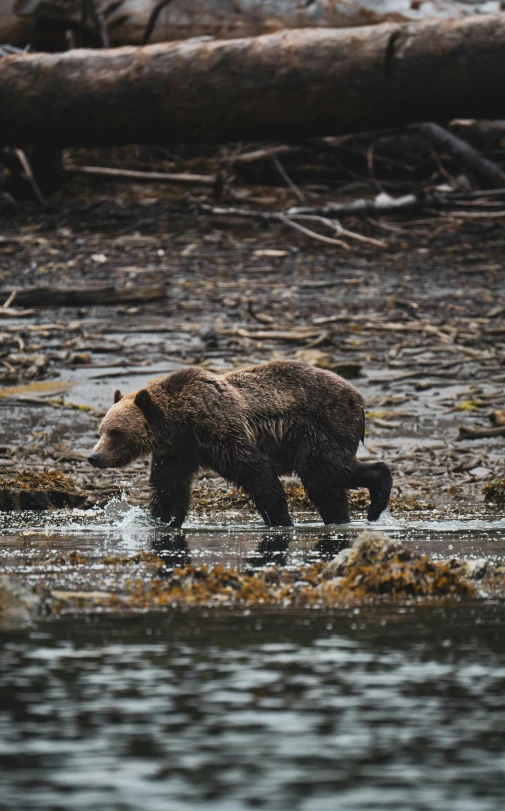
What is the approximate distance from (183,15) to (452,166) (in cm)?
421

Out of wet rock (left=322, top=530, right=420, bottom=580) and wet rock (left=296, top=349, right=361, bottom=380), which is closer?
wet rock (left=322, top=530, right=420, bottom=580)

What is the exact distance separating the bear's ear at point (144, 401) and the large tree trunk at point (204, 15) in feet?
34.4

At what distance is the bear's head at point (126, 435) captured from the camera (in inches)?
364

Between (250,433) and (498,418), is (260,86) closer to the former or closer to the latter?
(498,418)

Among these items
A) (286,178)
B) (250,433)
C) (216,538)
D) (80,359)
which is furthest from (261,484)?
(286,178)

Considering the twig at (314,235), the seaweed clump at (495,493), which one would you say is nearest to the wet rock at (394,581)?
the seaweed clump at (495,493)

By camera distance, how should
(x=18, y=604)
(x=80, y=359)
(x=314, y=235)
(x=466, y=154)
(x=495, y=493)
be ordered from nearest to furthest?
(x=18, y=604)
(x=495, y=493)
(x=80, y=359)
(x=314, y=235)
(x=466, y=154)

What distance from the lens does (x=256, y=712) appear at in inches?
158

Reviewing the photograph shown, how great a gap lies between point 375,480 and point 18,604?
13.8ft

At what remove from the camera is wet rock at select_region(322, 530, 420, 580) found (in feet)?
20.6

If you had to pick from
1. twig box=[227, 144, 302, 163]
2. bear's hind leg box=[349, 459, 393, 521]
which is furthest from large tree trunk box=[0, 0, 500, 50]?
bear's hind leg box=[349, 459, 393, 521]

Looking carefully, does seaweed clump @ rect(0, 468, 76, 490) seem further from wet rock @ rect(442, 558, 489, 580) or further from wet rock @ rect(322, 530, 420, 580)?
wet rock @ rect(442, 558, 489, 580)

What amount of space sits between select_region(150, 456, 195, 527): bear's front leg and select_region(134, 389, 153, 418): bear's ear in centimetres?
39

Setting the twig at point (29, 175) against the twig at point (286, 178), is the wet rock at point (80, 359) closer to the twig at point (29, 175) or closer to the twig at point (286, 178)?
the twig at point (29, 175)
